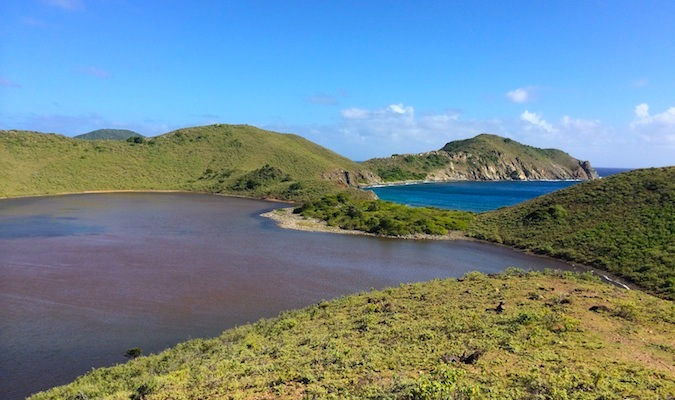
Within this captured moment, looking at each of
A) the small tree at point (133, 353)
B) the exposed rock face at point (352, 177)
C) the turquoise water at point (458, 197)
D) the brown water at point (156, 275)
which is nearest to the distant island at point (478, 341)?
the small tree at point (133, 353)

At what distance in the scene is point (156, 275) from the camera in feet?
108

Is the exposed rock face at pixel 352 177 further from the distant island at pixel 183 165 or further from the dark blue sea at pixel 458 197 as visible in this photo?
the dark blue sea at pixel 458 197

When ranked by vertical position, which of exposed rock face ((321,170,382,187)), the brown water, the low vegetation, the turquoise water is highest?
exposed rock face ((321,170,382,187))

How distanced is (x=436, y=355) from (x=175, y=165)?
425 feet

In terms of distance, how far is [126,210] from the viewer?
7256 centimetres

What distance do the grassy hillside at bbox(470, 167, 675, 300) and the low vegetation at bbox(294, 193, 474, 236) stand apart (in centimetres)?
416

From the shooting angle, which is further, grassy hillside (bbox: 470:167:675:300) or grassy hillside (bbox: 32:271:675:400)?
grassy hillside (bbox: 470:167:675:300)

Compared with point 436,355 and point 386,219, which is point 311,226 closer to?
point 386,219

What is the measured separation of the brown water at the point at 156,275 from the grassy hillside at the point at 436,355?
4162 millimetres

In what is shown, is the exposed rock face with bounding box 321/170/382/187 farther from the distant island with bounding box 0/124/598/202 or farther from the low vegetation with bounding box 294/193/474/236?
the low vegetation with bounding box 294/193/474/236

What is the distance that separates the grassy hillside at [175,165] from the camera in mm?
102625

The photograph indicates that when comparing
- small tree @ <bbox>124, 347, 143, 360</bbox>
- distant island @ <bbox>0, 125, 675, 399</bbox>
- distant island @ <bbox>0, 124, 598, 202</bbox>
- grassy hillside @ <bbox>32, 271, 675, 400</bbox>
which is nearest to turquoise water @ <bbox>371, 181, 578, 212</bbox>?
distant island @ <bbox>0, 124, 598, 202</bbox>

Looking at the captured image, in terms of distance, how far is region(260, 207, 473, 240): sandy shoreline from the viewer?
2114 inches

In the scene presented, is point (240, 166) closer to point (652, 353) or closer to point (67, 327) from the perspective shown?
point (67, 327)
